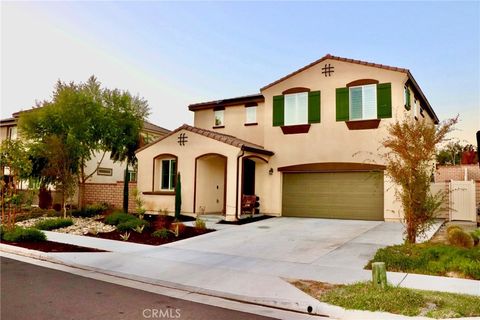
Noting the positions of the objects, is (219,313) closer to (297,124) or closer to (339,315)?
(339,315)

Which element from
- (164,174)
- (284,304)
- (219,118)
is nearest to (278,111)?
(219,118)

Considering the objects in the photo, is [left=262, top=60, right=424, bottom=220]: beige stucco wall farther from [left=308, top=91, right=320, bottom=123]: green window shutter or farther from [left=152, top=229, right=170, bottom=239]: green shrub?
[left=152, top=229, right=170, bottom=239]: green shrub

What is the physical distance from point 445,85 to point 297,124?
7.94 m

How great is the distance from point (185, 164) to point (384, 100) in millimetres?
9739

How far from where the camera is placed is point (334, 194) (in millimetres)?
17078

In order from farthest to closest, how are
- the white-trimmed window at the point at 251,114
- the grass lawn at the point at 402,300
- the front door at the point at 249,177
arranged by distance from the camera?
the white-trimmed window at the point at 251,114
the front door at the point at 249,177
the grass lawn at the point at 402,300

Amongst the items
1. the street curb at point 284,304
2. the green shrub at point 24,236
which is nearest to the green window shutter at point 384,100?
the street curb at point 284,304

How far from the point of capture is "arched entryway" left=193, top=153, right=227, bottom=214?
17.5 m

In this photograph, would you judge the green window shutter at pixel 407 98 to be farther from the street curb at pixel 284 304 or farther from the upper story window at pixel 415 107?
the street curb at pixel 284 304

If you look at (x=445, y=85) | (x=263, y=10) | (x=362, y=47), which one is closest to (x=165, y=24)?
(x=263, y=10)

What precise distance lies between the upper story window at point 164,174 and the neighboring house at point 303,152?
0.17 ft

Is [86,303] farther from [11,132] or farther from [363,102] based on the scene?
[11,132]

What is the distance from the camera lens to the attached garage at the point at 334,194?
Result: 16234mm

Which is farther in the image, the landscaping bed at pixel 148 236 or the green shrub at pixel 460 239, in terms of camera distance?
the landscaping bed at pixel 148 236
